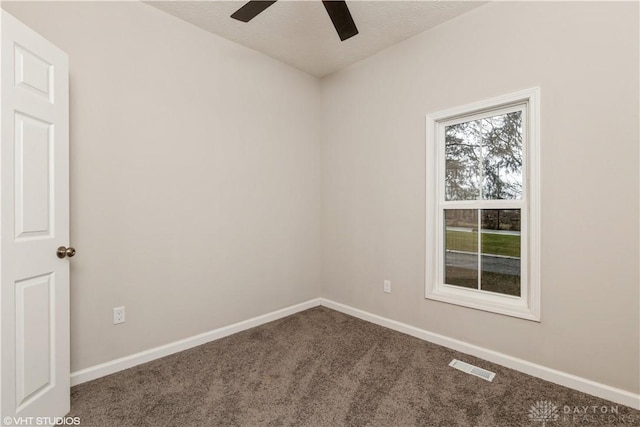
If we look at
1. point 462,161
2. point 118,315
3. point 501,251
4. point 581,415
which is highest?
point 462,161

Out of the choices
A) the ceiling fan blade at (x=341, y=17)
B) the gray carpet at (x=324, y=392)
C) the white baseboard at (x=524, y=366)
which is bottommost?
the gray carpet at (x=324, y=392)

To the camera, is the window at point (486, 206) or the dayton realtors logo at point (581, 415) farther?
the window at point (486, 206)

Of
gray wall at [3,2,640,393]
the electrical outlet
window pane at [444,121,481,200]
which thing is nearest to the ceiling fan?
gray wall at [3,2,640,393]

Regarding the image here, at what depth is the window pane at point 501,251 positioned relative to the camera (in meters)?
2.31

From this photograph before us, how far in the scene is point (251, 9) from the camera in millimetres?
1894

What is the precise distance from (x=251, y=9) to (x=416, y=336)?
284cm

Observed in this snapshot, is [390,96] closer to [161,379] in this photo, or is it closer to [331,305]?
[331,305]

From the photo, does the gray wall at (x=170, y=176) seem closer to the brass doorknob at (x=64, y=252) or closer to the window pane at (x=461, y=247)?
the brass doorknob at (x=64, y=252)

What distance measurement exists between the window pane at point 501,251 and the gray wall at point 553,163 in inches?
8.8

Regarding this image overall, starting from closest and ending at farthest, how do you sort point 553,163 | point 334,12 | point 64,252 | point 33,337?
1. point 33,337
2. point 64,252
3. point 334,12
4. point 553,163

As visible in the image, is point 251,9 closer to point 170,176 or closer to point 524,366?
point 170,176

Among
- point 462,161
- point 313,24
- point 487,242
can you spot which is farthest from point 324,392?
point 313,24

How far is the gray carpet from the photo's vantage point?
1.69 metres

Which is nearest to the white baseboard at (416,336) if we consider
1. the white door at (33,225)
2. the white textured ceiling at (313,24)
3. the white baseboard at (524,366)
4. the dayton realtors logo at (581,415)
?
the white baseboard at (524,366)
